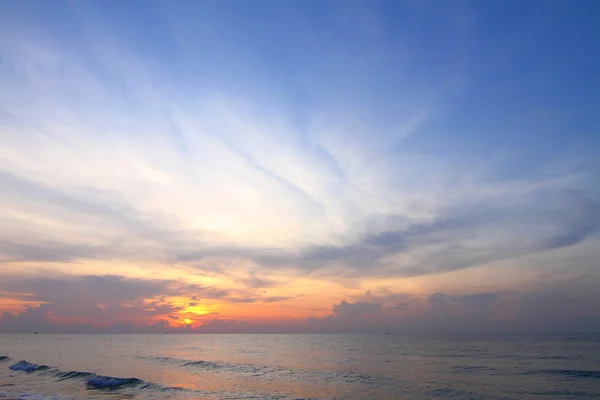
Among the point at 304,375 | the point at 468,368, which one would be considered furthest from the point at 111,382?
the point at 468,368

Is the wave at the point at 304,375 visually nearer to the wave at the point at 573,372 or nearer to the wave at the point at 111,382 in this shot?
the wave at the point at 111,382

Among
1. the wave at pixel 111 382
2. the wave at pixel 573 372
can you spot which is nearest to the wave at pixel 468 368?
the wave at pixel 573 372

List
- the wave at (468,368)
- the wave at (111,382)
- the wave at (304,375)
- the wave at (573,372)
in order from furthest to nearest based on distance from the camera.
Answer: the wave at (468,368)
the wave at (573,372)
the wave at (304,375)
the wave at (111,382)

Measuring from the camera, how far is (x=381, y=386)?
48.6 meters

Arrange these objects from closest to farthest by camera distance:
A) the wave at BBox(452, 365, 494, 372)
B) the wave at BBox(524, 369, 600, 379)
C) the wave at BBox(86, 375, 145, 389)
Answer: the wave at BBox(86, 375, 145, 389) < the wave at BBox(524, 369, 600, 379) < the wave at BBox(452, 365, 494, 372)

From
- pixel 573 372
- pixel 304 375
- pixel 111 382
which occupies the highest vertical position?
pixel 111 382

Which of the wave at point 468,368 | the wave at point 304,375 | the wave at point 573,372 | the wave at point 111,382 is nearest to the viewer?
the wave at point 111,382

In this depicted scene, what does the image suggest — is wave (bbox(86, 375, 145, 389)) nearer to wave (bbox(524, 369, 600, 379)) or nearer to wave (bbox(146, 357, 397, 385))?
wave (bbox(146, 357, 397, 385))

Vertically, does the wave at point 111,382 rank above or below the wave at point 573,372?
above

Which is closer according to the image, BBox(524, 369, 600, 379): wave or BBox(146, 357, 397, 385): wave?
BBox(146, 357, 397, 385): wave

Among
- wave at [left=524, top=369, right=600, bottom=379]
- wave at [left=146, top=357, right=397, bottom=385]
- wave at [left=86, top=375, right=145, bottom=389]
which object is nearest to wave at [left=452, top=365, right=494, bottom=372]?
wave at [left=524, top=369, right=600, bottom=379]

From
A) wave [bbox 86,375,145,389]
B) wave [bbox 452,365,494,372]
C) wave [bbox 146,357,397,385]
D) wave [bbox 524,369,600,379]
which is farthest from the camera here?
wave [bbox 452,365,494,372]

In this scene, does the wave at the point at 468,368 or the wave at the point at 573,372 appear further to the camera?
the wave at the point at 468,368

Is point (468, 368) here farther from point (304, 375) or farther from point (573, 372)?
point (304, 375)
